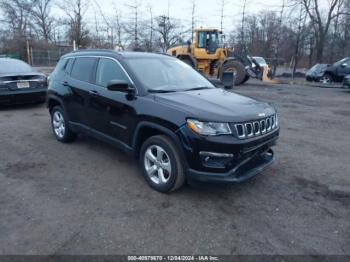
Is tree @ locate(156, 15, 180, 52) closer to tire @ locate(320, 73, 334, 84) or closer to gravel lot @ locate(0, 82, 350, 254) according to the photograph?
tire @ locate(320, 73, 334, 84)

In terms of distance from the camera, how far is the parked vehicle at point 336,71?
61.6ft

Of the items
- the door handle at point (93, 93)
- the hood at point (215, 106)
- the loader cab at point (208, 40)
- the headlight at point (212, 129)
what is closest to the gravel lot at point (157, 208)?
the headlight at point (212, 129)

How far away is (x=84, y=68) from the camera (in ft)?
16.9

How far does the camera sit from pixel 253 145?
11.5 ft

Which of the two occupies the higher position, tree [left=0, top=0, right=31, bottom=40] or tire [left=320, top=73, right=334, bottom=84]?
tree [left=0, top=0, right=31, bottom=40]

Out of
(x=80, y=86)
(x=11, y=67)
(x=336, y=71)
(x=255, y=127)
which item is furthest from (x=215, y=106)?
(x=336, y=71)

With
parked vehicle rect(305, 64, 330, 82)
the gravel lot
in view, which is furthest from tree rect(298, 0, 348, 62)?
the gravel lot

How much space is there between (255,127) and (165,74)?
67.4 inches

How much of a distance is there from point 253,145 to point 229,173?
446mm

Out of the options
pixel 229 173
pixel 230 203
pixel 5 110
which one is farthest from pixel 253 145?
pixel 5 110

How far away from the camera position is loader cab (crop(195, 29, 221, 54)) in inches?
727

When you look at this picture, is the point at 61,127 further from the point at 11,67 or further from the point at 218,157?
the point at 11,67

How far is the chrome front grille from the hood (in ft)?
0.20

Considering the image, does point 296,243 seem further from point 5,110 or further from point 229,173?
point 5,110
